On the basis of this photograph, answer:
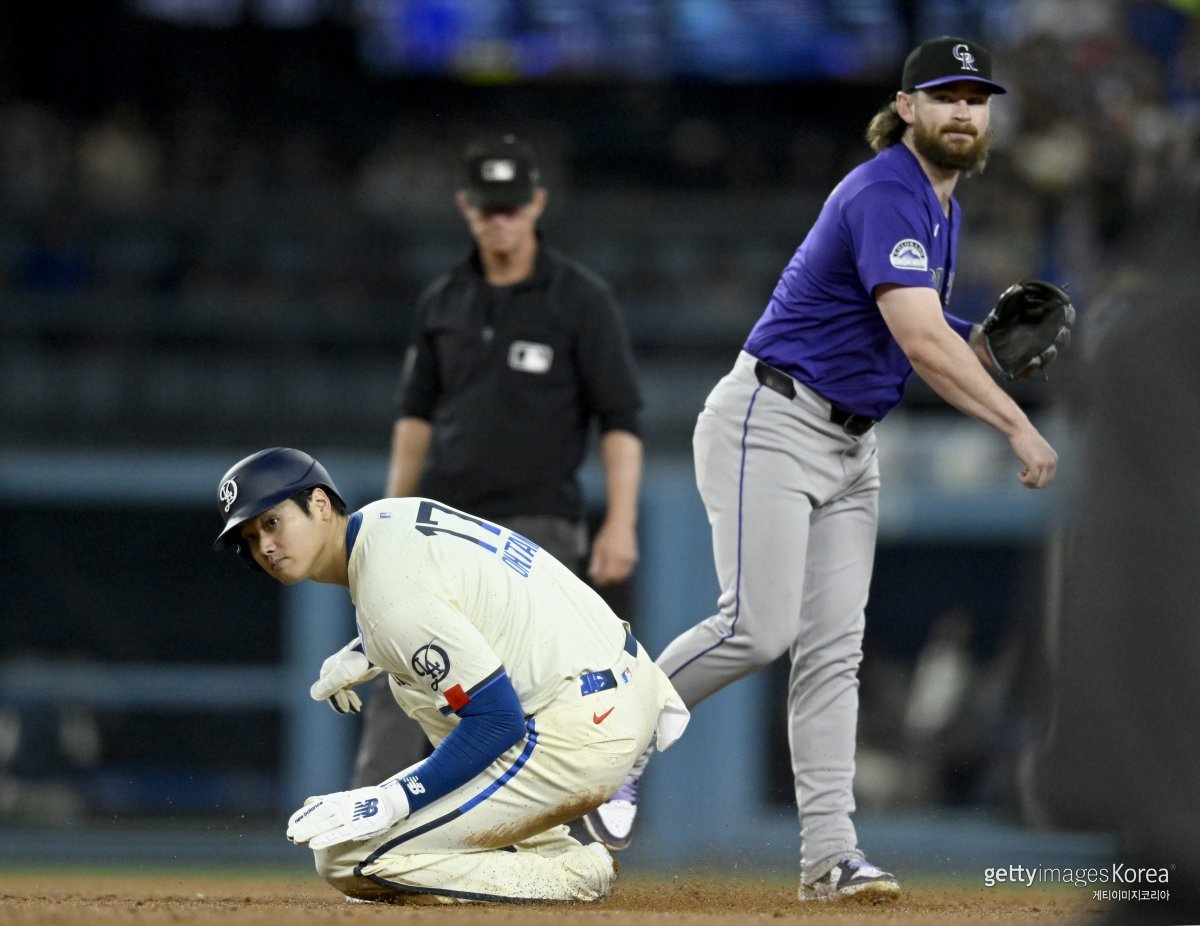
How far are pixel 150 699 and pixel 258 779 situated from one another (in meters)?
0.85

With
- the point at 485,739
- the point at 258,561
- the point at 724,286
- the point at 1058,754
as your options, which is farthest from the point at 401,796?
the point at 724,286

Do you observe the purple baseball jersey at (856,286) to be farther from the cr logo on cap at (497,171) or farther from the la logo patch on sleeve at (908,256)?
the cr logo on cap at (497,171)

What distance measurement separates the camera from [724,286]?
1201cm

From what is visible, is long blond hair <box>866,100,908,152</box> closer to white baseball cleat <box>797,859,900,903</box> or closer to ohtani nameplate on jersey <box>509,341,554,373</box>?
ohtani nameplate on jersey <box>509,341,554,373</box>

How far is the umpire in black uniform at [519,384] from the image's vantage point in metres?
5.55

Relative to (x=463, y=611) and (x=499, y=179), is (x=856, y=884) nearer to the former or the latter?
(x=463, y=611)

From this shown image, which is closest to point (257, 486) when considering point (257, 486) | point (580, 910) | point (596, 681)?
point (257, 486)

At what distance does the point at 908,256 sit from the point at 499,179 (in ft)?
5.44

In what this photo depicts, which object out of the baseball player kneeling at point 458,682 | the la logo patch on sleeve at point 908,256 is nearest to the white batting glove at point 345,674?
the baseball player kneeling at point 458,682

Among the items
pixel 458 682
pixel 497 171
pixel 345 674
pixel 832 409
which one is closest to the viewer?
pixel 458 682

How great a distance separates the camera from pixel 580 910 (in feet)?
13.1

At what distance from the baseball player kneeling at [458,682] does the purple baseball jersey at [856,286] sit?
864 mm

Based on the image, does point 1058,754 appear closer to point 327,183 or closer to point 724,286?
point 724,286

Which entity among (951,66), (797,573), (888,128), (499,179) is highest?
(951,66)
